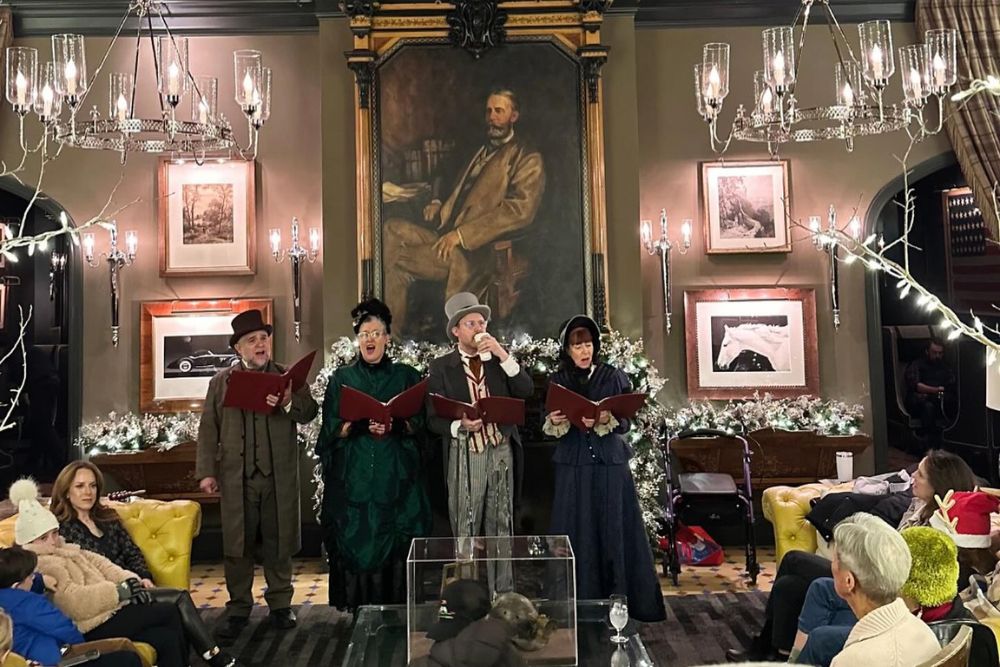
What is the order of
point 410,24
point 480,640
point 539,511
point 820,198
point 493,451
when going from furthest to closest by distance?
point 820,198 < point 410,24 < point 539,511 < point 493,451 < point 480,640

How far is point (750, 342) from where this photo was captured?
6.71m

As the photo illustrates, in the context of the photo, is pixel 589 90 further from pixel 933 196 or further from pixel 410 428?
pixel 933 196

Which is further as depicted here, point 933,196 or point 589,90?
point 933,196

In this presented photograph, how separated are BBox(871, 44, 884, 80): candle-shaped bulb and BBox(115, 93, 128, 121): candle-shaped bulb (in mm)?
3464

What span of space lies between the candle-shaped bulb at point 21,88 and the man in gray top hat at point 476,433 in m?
2.35

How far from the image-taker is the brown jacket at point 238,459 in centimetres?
473

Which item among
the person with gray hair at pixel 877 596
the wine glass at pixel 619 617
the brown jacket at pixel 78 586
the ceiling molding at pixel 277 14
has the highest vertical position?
the ceiling molding at pixel 277 14

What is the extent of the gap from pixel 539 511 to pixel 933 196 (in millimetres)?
5931

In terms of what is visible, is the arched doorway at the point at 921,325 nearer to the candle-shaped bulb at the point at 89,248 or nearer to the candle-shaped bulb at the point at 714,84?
the candle-shaped bulb at the point at 714,84

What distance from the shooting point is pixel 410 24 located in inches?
245

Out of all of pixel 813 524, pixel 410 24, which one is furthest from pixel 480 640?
pixel 410 24

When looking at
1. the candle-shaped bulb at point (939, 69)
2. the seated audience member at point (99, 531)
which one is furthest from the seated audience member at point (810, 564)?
the seated audience member at point (99, 531)

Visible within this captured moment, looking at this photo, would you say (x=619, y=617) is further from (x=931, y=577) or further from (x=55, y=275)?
(x=55, y=275)

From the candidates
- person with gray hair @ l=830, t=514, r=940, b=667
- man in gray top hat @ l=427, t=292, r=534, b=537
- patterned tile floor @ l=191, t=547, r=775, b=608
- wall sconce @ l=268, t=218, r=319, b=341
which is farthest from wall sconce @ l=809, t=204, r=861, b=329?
person with gray hair @ l=830, t=514, r=940, b=667
